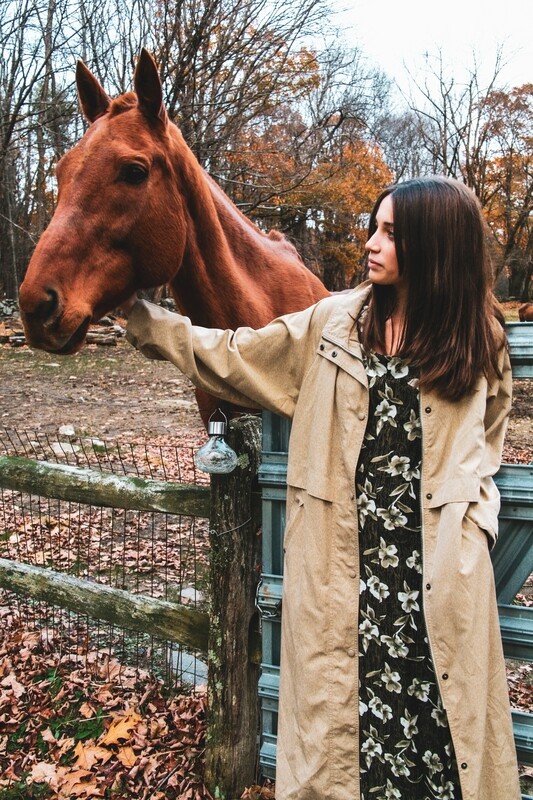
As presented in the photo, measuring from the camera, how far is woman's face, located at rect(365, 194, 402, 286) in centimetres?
175

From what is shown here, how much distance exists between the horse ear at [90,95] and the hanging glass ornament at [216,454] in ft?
4.65

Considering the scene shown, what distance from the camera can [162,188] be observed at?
2.36 meters

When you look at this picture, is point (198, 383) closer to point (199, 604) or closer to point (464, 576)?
point (464, 576)

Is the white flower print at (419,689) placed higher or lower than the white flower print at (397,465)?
lower

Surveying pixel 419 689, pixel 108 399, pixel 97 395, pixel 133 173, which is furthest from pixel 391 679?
pixel 97 395

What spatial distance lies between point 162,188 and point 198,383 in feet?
2.97

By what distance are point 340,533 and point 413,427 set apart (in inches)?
14.8

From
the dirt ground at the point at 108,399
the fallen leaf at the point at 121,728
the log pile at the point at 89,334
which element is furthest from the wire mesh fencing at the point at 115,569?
the log pile at the point at 89,334

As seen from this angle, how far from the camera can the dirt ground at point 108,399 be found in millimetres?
8156

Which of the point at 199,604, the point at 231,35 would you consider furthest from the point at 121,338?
the point at 199,604

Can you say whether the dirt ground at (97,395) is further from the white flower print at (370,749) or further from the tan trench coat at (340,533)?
the white flower print at (370,749)

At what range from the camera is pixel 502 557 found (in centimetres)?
191

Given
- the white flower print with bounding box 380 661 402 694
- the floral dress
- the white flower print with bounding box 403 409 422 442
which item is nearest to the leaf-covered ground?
the floral dress

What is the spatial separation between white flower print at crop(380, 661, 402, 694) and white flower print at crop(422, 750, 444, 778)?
20cm
